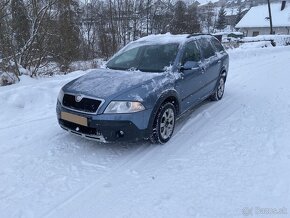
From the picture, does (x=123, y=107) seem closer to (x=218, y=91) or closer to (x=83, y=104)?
(x=83, y=104)

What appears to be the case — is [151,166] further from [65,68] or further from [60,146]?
[65,68]

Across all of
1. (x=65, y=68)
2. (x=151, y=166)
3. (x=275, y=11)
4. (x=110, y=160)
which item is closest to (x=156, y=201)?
(x=151, y=166)

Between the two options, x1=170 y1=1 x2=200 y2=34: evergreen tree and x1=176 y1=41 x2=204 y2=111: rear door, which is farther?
x1=170 y1=1 x2=200 y2=34: evergreen tree

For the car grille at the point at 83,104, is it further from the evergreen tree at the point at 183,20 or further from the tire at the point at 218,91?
the evergreen tree at the point at 183,20

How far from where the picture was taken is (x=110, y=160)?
4.53 m

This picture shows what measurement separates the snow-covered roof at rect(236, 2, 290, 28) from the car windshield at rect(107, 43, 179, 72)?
174ft

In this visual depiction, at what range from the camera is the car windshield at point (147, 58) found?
17.9 ft

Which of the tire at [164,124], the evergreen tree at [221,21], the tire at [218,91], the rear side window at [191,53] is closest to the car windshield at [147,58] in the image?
the rear side window at [191,53]

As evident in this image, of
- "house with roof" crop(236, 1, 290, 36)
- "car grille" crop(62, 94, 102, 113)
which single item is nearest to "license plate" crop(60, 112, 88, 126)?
"car grille" crop(62, 94, 102, 113)

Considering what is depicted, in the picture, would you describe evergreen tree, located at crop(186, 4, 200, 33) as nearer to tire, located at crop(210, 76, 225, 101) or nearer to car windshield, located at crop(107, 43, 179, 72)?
tire, located at crop(210, 76, 225, 101)

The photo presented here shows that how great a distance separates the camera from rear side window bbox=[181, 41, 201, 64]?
18.8ft

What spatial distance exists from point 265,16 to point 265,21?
2.26m

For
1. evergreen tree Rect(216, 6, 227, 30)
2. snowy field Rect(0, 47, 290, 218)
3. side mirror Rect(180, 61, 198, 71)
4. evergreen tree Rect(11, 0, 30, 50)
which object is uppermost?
evergreen tree Rect(216, 6, 227, 30)

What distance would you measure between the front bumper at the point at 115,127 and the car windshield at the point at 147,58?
3.84ft
